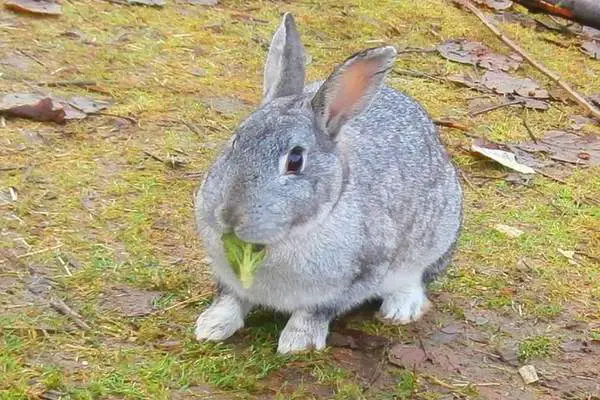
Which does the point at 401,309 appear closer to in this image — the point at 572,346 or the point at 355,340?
the point at 355,340

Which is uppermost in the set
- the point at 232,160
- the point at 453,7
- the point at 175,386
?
the point at 232,160

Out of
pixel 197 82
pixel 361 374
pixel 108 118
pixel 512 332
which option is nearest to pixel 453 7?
pixel 197 82

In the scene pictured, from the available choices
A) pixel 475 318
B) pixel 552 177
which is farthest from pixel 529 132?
pixel 475 318

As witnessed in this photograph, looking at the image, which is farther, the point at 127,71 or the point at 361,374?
the point at 127,71

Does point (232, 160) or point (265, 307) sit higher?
point (232, 160)

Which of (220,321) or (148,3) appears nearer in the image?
(220,321)

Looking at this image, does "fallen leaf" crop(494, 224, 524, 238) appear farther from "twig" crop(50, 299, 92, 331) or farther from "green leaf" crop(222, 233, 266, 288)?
"twig" crop(50, 299, 92, 331)

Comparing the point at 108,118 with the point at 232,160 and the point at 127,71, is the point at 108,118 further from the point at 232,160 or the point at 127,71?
the point at 232,160
